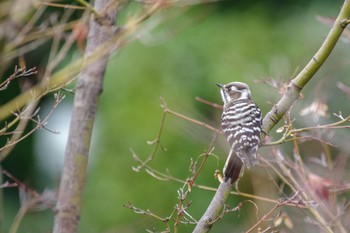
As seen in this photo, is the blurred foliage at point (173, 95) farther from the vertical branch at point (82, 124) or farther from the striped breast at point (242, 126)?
the vertical branch at point (82, 124)

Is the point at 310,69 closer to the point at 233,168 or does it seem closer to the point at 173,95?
the point at 233,168

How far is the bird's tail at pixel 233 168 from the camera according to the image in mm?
3203

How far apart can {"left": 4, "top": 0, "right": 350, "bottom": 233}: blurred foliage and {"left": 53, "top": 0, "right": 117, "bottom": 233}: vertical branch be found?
309cm

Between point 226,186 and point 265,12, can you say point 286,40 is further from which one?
point 226,186

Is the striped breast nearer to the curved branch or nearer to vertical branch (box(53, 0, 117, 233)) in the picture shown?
the curved branch

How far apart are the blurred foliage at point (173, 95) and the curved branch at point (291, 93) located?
3.50 meters


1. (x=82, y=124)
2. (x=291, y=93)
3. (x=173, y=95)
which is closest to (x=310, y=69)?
(x=291, y=93)

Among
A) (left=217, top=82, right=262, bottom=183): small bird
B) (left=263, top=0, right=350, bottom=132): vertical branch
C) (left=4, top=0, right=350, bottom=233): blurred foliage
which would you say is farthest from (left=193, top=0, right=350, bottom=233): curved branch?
(left=4, top=0, right=350, bottom=233): blurred foliage

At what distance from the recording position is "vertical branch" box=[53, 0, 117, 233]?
337 centimetres

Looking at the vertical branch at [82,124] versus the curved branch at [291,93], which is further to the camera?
the vertical branch at [82,124]

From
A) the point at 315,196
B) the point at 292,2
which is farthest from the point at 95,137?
the point at 315,196

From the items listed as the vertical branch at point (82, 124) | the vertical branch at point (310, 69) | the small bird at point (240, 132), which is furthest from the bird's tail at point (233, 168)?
the vertical branch at point (82, 124)

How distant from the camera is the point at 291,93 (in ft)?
10.4

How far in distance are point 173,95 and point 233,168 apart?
420 centimetres
